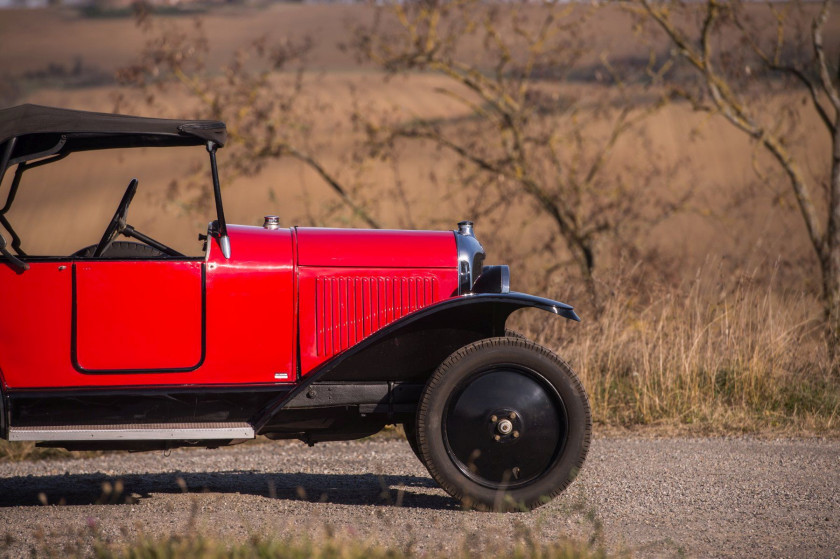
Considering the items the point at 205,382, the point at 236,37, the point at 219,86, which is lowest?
the point at 205,382

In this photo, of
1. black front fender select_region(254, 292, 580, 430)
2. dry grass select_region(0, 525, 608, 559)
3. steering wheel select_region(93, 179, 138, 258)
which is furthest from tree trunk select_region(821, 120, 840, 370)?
steering wheel select_region(93, 179, 138, 258)

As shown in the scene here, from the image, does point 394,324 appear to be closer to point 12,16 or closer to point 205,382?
point 205,382

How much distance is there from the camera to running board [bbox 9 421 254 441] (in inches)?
174

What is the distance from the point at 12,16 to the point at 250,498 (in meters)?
61.1

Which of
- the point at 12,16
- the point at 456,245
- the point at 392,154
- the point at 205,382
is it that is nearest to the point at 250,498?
the point at 205,382

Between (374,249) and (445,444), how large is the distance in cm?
110

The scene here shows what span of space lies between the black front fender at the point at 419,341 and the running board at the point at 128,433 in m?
0.16

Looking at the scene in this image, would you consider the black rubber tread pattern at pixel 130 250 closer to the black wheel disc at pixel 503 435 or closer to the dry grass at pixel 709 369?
the black wheel disc at pixel 503 435

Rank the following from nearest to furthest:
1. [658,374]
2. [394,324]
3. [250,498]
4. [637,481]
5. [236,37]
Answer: [394,324]
[250,498]
[637,481]
[658,374]
[236,37]

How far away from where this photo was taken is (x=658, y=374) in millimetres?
7309

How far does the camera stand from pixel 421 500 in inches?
195

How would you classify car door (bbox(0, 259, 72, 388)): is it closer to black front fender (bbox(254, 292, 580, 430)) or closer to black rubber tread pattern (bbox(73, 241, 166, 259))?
black rubber tread pattern (bbox(73, 241, 166, 259))

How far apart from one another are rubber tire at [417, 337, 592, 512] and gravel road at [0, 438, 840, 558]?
0.33ft

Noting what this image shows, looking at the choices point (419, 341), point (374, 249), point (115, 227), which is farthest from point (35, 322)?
point (419, 341)
